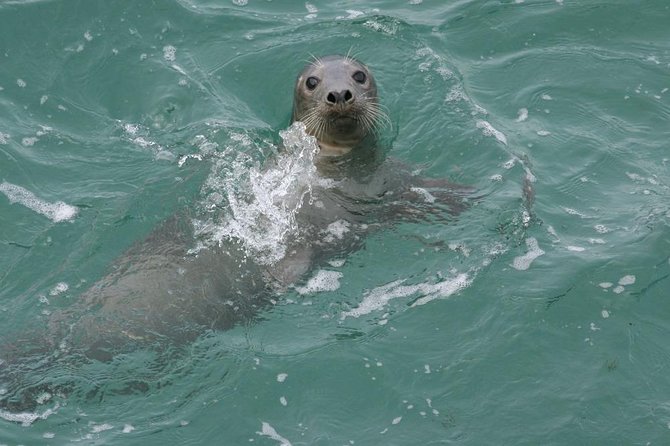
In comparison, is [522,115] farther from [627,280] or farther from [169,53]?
[169,53]

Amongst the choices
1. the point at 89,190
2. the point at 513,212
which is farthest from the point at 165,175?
the point at 513,212

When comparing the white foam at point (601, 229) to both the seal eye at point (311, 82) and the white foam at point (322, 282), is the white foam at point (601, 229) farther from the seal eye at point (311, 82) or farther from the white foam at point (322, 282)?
the seal eye at point (311, 82)

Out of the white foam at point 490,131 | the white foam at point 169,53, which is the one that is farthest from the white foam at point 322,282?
the white foam at point 169,53

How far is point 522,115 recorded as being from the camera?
11125 millimetres

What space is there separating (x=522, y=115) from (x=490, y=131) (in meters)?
0.69

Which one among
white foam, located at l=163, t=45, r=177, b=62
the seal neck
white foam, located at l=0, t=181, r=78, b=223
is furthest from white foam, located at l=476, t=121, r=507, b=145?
white foam, located at l=0, t=181, r=78, b=223

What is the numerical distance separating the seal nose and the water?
25.6 inches

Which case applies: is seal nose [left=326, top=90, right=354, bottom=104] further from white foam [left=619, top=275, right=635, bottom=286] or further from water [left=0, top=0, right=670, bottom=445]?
white foam [left=619, top=275, right=635, bottom=286]

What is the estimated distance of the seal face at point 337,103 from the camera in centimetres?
953

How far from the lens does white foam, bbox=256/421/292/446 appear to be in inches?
288

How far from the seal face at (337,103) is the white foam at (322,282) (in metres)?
1.59

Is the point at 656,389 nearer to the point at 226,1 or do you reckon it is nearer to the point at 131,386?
the point at 131,386

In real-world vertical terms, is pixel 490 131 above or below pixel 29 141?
above

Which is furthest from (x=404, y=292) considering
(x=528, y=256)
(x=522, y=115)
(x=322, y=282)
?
(x=522, y=115)
